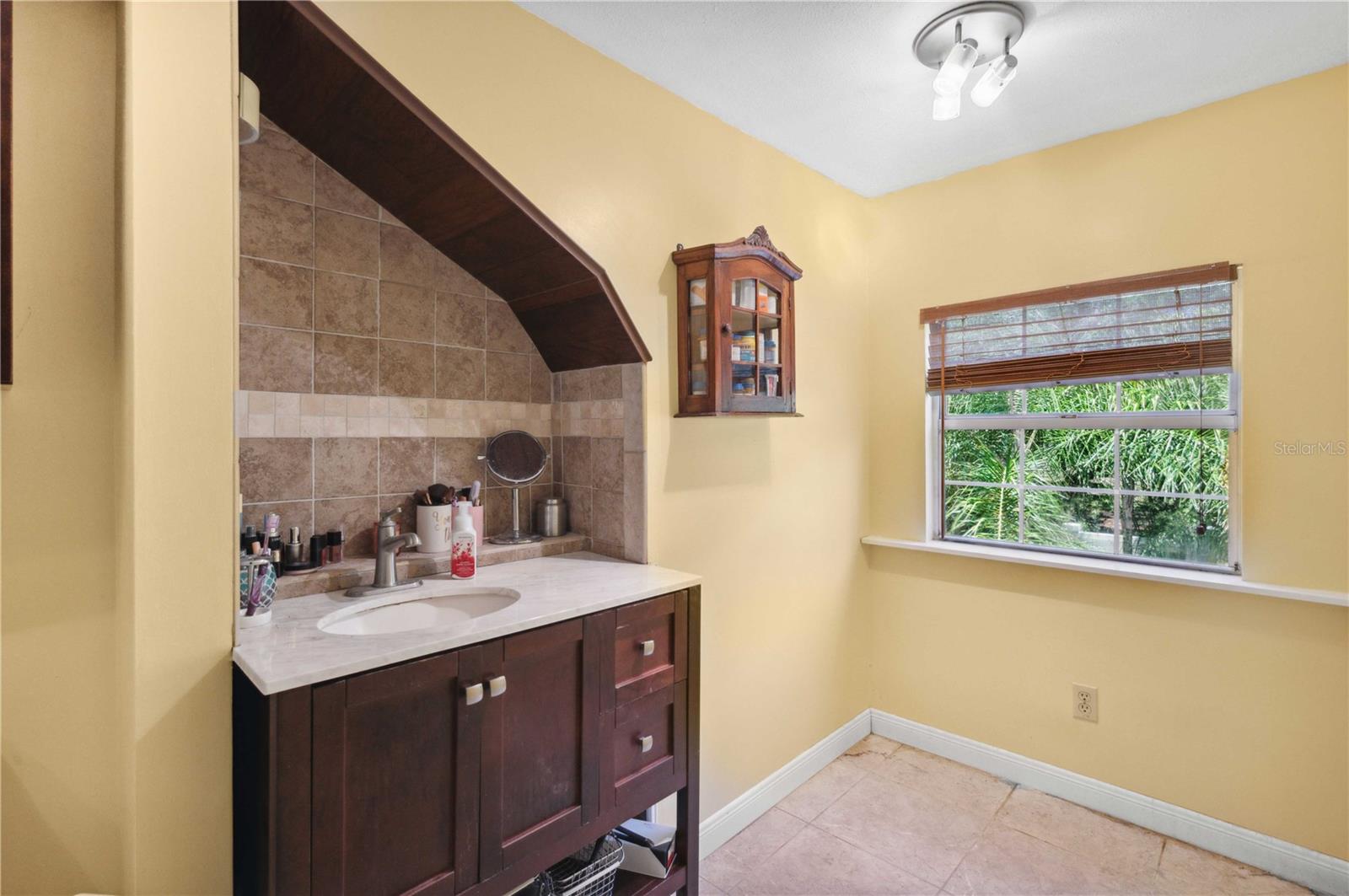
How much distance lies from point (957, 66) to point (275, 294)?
188cm

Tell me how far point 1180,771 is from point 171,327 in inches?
125

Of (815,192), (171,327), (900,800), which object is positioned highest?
(815,192)

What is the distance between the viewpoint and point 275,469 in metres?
1.58

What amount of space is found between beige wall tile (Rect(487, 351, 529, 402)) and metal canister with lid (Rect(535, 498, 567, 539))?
0.36 meters

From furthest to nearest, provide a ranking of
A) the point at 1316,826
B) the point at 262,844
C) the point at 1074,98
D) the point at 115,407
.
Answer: the point at 1074,98 < the point at 1316,826 < the point at 115,407 < the point at 262,844

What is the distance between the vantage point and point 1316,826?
6.38 feet

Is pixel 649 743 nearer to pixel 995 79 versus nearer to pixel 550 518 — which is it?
pixel 550 518

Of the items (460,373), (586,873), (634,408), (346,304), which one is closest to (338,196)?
(346,304)

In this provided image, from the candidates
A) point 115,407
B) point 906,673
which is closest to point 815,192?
point 906,673

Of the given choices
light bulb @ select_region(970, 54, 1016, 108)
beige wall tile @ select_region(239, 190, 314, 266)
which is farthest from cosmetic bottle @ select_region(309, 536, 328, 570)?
light bulb @ select_region(970, 54, 1016, 108)

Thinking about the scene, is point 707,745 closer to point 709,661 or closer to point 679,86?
point 709,661

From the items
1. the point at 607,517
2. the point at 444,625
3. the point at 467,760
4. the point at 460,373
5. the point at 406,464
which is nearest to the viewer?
the point at 467,760

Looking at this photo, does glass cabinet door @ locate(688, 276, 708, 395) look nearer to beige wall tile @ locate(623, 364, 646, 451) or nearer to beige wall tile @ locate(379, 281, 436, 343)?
beige wall tile @ locate(623, 364, 646, 451)

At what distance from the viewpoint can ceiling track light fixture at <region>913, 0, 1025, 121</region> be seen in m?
1.63
